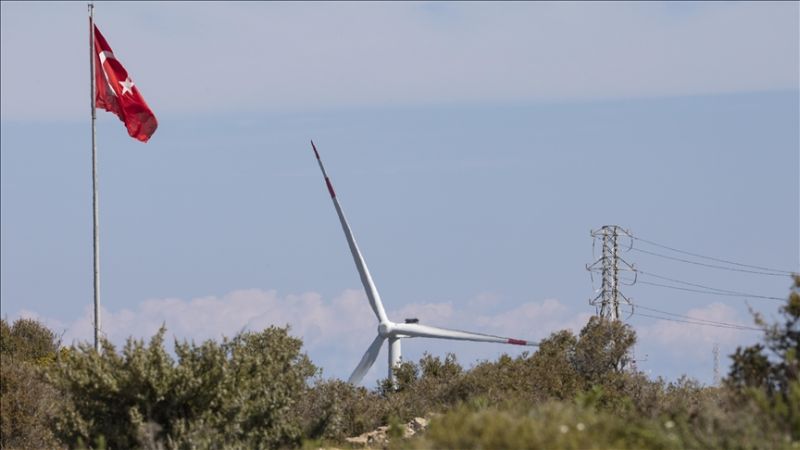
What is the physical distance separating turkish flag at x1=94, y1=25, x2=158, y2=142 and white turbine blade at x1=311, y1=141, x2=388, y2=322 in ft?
95.0

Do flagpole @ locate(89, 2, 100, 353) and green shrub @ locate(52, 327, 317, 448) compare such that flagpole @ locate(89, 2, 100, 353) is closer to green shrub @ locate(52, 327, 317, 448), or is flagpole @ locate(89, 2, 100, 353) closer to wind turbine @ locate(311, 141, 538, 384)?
green shrub @ locate(52, 327, 317, 448)

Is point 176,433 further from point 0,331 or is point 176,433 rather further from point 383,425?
point 0,331

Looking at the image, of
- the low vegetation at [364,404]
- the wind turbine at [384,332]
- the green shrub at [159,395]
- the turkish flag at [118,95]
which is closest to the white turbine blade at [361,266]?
the wind turbine at [384,332]

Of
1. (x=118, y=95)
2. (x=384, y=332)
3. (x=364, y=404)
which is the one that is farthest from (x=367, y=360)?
(x=118, y=95)

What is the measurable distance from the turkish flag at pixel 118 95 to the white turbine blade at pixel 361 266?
2896 centimetres

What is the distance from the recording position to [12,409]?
40.8m

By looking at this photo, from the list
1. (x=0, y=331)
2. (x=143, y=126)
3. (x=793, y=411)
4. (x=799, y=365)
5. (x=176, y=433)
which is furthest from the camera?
(x=0, y=331)

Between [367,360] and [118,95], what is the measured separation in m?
34.8

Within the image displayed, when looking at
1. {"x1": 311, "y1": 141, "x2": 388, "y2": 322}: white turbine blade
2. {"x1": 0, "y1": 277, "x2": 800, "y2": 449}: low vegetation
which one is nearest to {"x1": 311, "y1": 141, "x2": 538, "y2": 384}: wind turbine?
{"x1": 311, "y1": 141, "x2": 388, "y2": 322}: white turbine blade

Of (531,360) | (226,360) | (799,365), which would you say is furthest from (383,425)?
(799,365)

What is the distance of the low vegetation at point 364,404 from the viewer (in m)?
22.4

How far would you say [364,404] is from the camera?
177ft

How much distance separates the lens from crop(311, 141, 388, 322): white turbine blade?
240 feet

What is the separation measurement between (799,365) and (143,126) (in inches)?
1016
